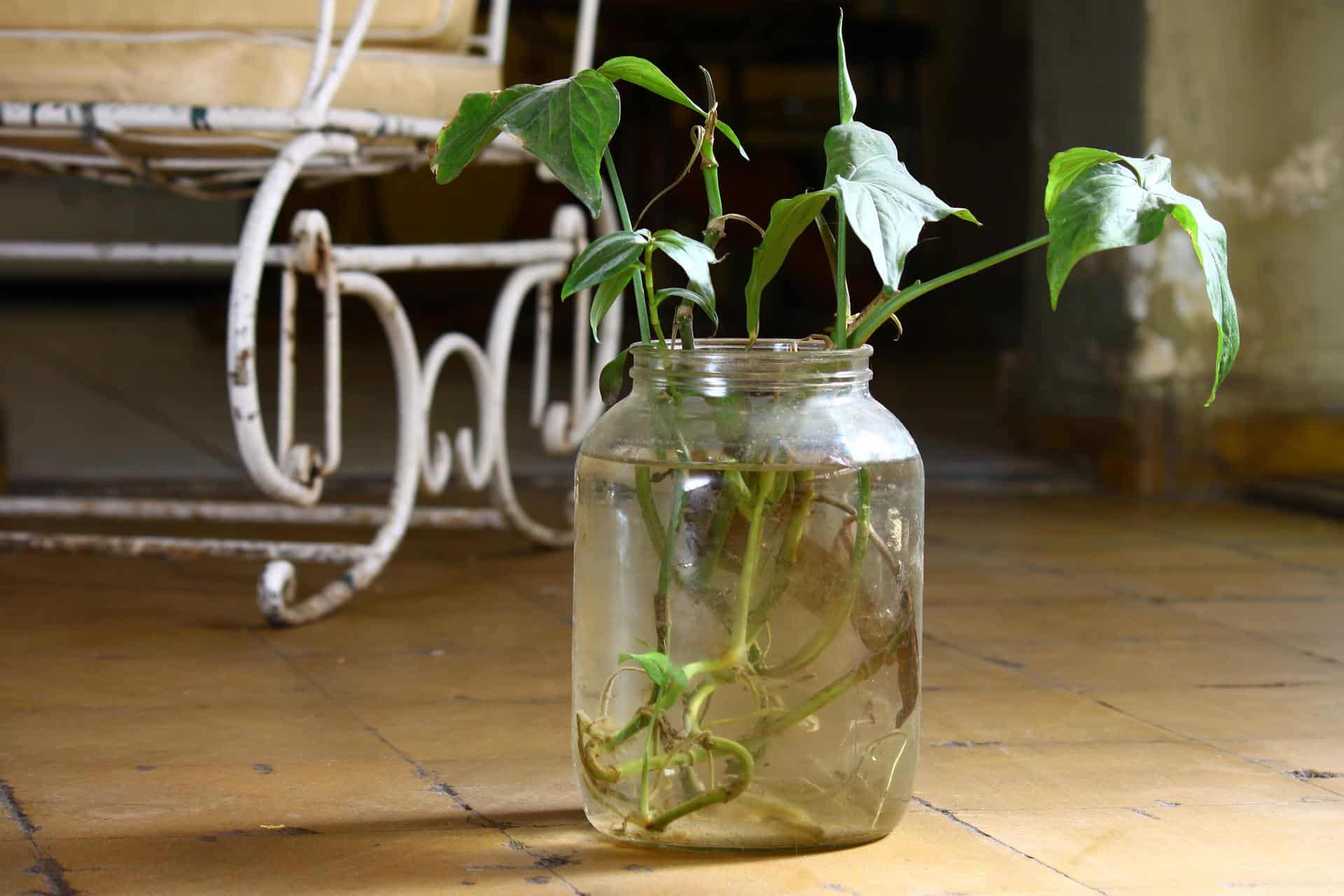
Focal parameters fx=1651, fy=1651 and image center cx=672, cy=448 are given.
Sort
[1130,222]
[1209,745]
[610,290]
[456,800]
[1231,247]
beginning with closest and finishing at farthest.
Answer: [1130,222], [610,290], [456,800], [1209,745], [1231,247]

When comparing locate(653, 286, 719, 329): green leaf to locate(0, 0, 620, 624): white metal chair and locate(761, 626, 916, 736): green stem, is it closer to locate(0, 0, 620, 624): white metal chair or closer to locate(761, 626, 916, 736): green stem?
locate(761, 626, 916, 736): green stem

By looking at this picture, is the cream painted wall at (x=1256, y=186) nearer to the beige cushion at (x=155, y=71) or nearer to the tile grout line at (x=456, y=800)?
the beige cushion at (x=155, y=71)

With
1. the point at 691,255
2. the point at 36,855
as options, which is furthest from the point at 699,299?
the point at 36,855

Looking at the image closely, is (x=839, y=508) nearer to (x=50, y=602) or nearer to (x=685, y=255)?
(x=685, y=255)

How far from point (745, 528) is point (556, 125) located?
9.6 inches

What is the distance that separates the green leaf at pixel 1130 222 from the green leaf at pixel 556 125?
24 centimetres

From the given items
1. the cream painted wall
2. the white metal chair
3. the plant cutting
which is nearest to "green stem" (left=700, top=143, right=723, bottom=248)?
the plant cutting

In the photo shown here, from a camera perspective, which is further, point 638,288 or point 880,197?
point 638,288

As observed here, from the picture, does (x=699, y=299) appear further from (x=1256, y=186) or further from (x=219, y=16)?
(x=1256, y=186)

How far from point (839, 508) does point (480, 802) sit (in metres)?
0.34

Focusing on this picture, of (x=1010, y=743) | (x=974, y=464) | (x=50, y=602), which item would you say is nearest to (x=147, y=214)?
(x=974, y=464)

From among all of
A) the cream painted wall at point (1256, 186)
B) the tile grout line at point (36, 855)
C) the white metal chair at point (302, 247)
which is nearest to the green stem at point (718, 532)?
the tile grout line at point (36, 855)

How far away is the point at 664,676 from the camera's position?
891 millimetres

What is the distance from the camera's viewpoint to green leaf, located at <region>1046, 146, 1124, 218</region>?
0.88 meters
